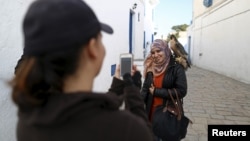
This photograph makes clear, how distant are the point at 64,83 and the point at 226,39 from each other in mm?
12718

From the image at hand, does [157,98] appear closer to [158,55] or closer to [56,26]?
[158,55]

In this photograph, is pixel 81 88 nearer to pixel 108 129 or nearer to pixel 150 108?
pixel 108 129

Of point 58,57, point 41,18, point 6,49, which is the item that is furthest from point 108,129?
point 6,49

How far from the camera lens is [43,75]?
35.9 inches

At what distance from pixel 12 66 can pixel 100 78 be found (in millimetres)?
2542

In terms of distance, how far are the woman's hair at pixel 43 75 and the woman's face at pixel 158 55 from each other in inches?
75.8

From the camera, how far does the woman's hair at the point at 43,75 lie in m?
0.88

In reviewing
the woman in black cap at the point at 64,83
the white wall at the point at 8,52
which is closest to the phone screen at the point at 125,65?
the woman in black cap at the point at 64,83

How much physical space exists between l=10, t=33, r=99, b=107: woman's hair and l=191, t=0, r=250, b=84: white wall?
976cm

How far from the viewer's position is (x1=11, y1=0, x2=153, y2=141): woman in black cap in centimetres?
87

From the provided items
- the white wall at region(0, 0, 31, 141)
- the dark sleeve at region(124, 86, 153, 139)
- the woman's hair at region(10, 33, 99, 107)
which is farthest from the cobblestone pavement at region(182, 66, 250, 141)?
the woman's hair at region(10, 33, 99, 107)

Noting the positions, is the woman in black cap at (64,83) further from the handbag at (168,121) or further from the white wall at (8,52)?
the handbag at (168,121)

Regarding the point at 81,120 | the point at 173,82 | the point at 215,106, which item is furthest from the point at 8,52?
the point at 215,106

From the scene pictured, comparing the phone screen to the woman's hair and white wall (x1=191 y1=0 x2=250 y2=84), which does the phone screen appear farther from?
white wall (x1=191 y1=0 x2=250 y2=84)
